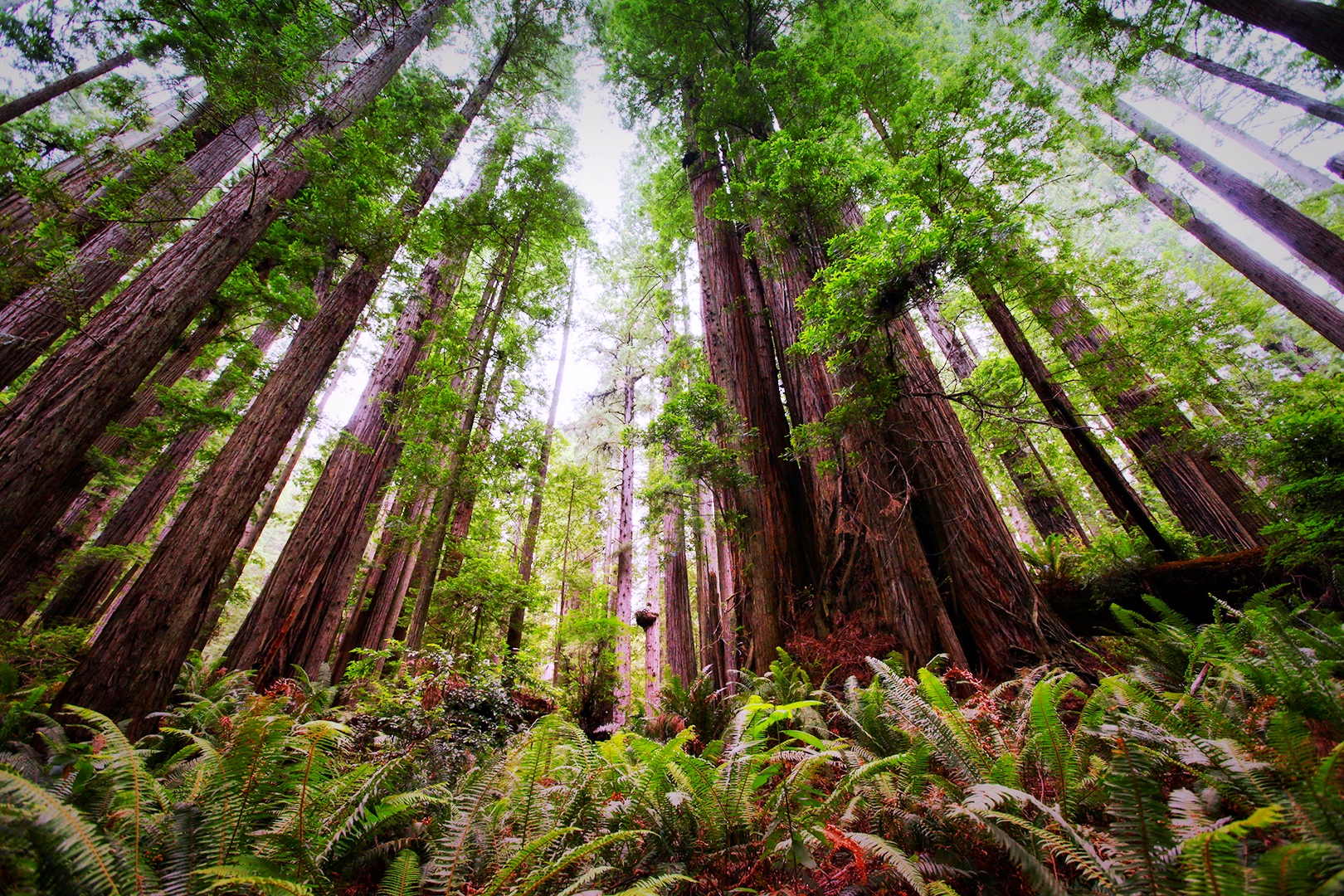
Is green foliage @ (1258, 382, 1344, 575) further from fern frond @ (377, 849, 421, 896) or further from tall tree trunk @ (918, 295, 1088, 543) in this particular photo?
fern frond @ (377, 849, 421, 896)

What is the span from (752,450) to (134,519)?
9963mm

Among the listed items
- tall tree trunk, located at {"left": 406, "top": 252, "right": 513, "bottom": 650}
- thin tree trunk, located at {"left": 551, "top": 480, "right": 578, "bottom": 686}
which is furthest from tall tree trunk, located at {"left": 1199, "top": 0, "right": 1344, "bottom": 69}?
thin tree trunk, located at {"left": 551, "top": 480, "right": 578, "bottom": 686}

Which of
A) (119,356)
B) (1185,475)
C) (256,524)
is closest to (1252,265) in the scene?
(1185,475)

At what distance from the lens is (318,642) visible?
20.2 feet

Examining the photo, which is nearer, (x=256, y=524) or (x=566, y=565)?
(x=256, y=524)

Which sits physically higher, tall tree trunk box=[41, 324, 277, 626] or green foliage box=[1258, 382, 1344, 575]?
tall tree trunk box=[41, 324, 277, 626]

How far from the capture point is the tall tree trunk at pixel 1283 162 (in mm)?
11407

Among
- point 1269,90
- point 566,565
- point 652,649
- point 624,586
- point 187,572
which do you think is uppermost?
point 1269,90

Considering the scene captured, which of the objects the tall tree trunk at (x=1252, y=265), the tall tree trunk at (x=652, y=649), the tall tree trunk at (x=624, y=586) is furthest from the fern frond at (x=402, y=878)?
the tall tree trunk at (x=1252, y=265)

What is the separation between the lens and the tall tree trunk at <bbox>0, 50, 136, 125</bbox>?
7.61 metres

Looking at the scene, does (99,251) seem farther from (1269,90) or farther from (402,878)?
(1269,90)

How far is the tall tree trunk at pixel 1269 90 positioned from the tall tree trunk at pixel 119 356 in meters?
11.5

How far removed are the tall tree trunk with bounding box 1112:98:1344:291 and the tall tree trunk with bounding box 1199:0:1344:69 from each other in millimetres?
4743

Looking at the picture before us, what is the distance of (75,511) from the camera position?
8.13 metres
